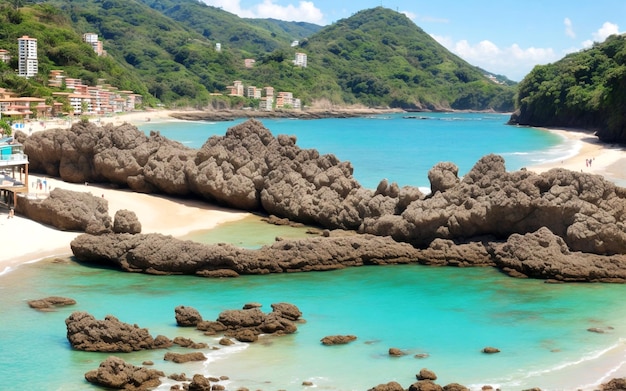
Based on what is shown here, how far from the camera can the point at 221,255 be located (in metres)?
21.5

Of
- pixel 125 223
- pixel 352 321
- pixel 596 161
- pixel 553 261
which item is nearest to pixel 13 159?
pixel 125 223

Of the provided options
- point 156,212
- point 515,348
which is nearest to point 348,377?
point 515,348

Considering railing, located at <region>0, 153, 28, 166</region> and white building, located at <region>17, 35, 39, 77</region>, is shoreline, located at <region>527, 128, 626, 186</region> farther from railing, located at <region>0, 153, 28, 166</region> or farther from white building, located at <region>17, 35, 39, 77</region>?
white building, located at <region>17, 35, 39, 77</region>

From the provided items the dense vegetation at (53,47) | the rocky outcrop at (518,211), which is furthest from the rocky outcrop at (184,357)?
the dense vegetation at (53,47)

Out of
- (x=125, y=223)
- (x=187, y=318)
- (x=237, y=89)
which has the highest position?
(x=237, y=89)

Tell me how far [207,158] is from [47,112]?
184 ft

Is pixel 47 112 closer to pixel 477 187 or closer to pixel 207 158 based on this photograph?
pixel 207 158

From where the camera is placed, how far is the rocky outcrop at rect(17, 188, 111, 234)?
25062 millimetres

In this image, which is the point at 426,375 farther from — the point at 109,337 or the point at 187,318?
the point at 109,337

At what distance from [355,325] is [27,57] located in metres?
89.4

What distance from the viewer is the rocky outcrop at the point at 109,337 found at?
15.5 m

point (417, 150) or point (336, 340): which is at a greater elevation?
point (336, 340)

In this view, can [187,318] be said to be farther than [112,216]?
No

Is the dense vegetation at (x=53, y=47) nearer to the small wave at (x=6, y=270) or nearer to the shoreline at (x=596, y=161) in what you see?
the shoreline at (x=596, y=161)
